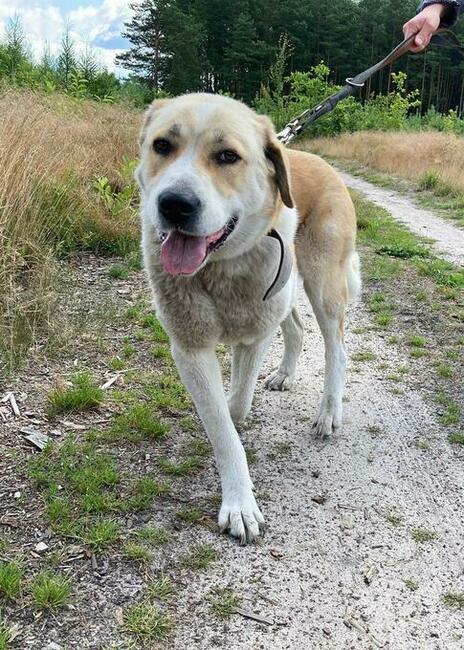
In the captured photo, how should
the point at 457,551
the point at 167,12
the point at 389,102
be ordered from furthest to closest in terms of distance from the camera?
1. the point at 167,12
2. the point at 389,102
3. the point at 457,551

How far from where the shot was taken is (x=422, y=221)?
9.39 m

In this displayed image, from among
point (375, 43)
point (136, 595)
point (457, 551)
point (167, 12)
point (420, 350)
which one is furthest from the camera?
point (375, 43)

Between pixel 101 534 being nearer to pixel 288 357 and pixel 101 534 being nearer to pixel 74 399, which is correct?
pixel 74 399

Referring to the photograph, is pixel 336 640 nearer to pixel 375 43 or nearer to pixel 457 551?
pixel 457 551

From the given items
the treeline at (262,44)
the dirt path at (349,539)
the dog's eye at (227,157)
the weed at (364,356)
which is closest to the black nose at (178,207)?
the dog's eye at (227,157)

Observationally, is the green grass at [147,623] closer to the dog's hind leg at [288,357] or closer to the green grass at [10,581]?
the green grass at [10,581]

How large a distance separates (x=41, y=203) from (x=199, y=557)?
371cm

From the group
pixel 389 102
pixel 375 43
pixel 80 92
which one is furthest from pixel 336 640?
pixel 375 43

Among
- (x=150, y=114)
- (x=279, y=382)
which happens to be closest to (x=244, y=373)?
(x=279, y=382)

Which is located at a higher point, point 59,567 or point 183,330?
point 183,330

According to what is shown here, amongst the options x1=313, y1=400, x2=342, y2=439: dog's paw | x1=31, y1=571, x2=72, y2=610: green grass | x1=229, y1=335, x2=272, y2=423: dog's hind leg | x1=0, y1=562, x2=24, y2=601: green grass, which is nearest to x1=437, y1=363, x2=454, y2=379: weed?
x1=313, y1=400, x2=342, y2=439: dog's paw

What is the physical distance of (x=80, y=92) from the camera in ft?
42.8

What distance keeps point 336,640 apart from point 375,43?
51528 millimetres

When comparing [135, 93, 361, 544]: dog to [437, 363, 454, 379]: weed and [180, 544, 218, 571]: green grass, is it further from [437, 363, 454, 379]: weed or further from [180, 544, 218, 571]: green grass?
[437, 363, 454, 379]: weed
